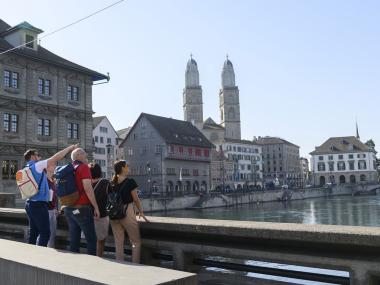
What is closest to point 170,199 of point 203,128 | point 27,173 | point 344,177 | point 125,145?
point 125,145

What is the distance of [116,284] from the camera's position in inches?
119

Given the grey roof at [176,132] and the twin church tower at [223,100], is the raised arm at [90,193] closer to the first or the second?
the grey roof at [176,132]

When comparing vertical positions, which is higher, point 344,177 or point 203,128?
point 203,128

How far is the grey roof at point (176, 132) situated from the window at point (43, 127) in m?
38.9

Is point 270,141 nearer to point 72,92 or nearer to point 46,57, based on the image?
point 72,92

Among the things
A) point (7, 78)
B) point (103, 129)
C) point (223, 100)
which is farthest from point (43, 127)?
point (223, 100)

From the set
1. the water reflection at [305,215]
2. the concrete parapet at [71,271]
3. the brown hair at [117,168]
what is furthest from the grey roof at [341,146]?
the concrete parapet at [71,271]

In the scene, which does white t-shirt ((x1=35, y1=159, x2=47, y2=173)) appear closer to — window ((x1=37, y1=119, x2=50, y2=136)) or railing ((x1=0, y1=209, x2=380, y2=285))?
railing ((x1=0, y1=209, x2=380, y2=285))

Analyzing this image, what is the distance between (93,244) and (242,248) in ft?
6.81

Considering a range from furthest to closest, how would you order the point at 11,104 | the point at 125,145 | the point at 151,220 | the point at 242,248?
the point at 125,145
the point at 11,104
the point at 151,220
the point at 242,248

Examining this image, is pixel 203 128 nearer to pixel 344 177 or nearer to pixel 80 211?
pixel 344 177

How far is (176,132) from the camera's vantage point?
8138 centimetres

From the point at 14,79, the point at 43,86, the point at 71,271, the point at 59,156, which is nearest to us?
the point at 71,271

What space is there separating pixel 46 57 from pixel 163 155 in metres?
39.3
